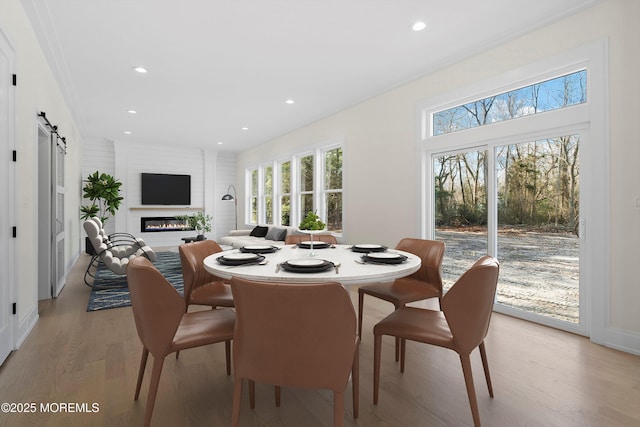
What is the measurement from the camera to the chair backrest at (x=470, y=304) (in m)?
1.59

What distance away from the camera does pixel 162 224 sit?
29.3ft

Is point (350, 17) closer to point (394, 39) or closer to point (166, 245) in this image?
point (394, 39)

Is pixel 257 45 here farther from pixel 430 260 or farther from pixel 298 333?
pixel 298 333

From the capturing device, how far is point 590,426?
166cm

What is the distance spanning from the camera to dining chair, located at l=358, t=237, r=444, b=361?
2426 mm

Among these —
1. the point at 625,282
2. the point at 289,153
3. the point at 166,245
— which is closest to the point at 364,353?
the point at 625,282

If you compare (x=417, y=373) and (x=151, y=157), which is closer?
(x=417, y=373)

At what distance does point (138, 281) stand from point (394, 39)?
3.07 metres

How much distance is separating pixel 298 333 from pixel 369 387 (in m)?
1.02

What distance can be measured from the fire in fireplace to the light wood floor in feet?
20.5

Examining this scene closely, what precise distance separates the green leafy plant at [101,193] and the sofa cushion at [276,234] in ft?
11.8

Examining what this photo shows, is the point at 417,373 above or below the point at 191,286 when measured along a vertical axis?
below

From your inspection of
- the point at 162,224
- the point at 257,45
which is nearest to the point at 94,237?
the point at 257,45

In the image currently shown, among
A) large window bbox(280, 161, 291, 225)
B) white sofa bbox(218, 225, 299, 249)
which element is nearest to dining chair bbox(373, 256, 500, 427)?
white sofa bbox(218, 225, 299, 249)
